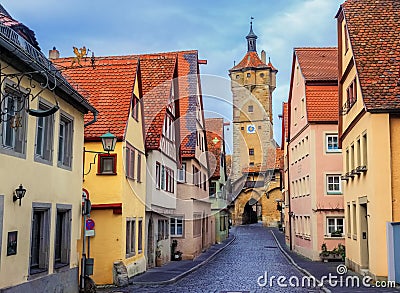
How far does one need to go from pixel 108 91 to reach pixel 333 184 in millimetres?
14927

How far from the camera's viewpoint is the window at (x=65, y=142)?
14.8 m

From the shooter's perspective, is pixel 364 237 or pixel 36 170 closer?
pixel 36 170

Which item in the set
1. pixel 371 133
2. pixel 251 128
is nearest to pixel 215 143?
pixel 371 133

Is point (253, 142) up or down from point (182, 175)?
up

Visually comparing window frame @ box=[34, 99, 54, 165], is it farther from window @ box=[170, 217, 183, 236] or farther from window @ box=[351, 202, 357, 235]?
window @ box=[170, 217, 183, 236]

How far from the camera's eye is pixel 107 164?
19297mm

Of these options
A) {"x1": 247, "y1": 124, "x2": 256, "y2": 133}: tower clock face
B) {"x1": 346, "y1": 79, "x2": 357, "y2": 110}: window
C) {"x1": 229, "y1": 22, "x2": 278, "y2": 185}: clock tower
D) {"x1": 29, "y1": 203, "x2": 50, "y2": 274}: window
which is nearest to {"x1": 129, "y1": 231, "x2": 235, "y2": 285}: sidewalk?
{"x1": 29, "y1": 203, "x2": 50, "y2": 274}: window

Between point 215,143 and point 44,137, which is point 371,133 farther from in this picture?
point 215,143

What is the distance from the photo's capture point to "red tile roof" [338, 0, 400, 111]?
18500mm

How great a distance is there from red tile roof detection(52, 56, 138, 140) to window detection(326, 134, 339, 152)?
43.1 ft

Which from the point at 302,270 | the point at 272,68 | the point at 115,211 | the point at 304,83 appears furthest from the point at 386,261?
the point at 272,68

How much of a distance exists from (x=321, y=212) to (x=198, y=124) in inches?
348

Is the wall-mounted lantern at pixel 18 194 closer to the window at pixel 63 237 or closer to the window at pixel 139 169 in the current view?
the window at pixel 63 237

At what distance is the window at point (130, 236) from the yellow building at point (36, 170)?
4.31 meters
